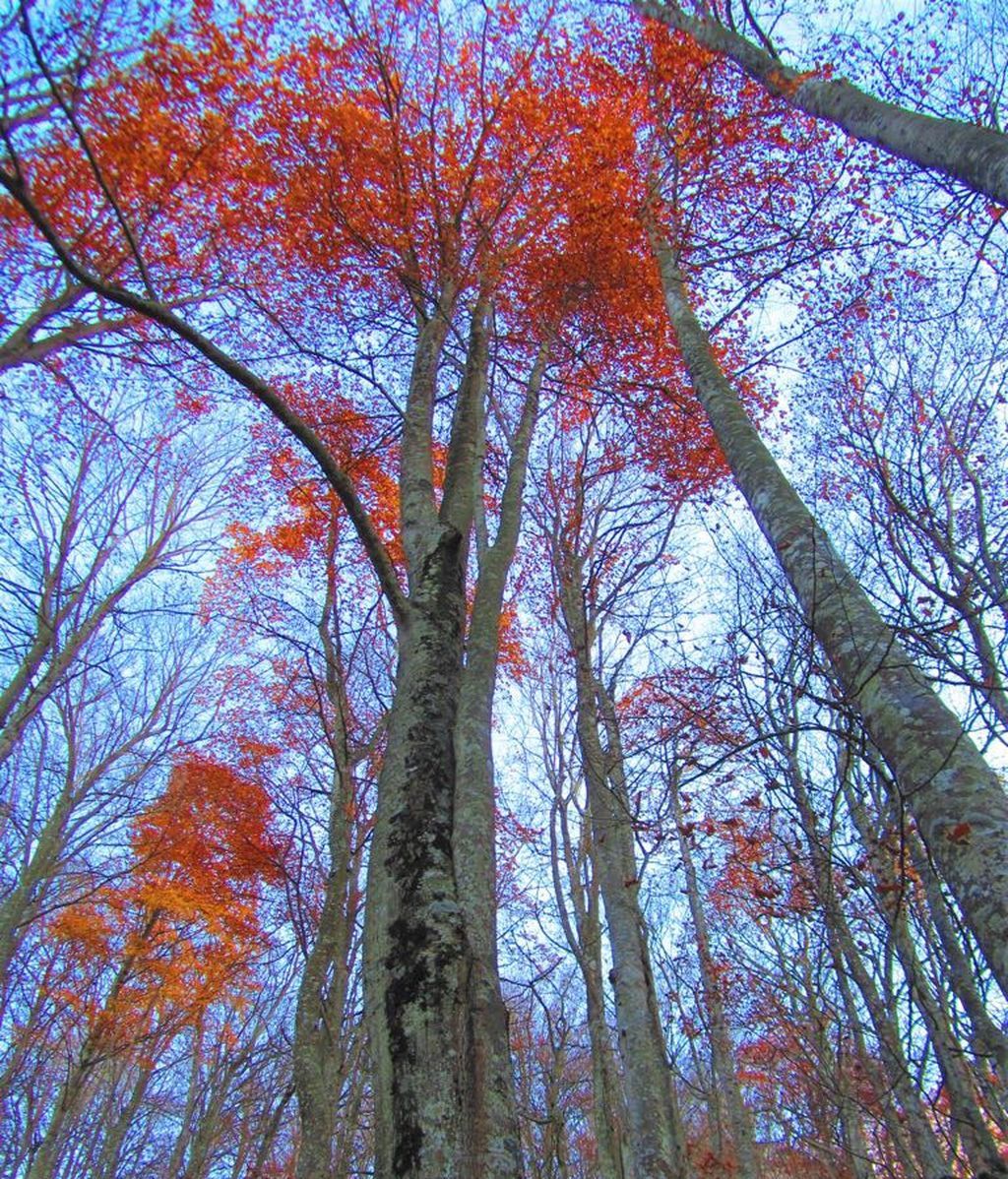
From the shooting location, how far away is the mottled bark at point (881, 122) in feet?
13.0

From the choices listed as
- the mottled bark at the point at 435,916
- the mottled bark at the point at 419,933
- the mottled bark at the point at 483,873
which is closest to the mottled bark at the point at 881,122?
the mottled bark at the point at 483,873

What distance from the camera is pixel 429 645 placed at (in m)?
2.83

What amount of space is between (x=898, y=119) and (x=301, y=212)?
240 inches

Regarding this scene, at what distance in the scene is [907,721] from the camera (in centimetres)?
254

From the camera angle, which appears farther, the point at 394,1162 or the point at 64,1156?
the point at 64,1156

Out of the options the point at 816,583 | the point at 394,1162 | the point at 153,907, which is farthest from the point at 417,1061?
the point at 153,907

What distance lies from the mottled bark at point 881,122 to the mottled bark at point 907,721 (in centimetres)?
219

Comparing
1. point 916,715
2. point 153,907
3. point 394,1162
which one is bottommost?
point 394,1162

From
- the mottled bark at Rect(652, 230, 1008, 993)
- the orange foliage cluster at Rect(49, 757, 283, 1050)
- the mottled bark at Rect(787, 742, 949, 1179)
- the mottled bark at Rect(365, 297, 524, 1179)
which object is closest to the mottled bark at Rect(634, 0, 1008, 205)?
the mottled bark at Rect(652, 230, 1008, 993)

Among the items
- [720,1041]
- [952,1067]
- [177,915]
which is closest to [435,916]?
[952,1067]

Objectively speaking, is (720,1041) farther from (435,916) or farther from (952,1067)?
(435,916)

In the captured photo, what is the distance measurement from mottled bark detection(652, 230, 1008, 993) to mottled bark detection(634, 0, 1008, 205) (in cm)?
219

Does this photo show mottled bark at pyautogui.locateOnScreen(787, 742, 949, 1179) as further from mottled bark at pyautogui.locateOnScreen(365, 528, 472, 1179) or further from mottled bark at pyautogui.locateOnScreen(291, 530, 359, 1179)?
mottled bark at pyautogui.locateOnScreen(291, 530, 359, 1179)

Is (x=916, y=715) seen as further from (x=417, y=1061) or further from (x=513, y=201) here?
(x=513, y=201)
